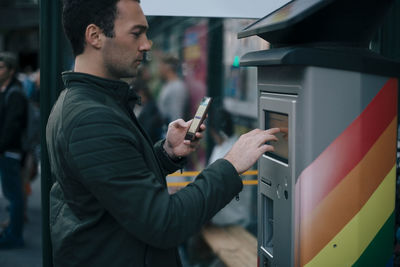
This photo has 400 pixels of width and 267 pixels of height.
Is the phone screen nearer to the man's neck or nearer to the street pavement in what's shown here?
the man's neck

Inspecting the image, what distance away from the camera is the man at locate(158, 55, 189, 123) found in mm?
4273

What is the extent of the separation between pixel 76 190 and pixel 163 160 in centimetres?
55

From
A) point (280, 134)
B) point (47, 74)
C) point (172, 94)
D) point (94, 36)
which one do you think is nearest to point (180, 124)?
point (280, 134)

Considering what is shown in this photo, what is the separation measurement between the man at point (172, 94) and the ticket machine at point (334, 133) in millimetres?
2309

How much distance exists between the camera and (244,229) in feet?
14.5

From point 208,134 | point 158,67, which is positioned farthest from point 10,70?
point 208,134

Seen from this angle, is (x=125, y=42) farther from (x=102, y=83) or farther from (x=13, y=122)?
(x=13, y=122)

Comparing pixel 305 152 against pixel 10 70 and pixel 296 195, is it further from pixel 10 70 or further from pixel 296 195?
pixel 10 70

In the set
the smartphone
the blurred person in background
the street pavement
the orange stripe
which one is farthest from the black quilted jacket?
the street pavement

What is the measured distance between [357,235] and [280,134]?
423 mm

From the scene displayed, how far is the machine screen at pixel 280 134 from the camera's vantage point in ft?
6.38

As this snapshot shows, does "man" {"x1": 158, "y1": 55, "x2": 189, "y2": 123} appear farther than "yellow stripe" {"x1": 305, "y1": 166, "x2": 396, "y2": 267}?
Yes

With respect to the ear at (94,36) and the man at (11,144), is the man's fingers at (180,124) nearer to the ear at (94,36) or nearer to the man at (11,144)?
the ear at (94,36)

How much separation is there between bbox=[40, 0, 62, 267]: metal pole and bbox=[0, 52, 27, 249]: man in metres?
3.03
